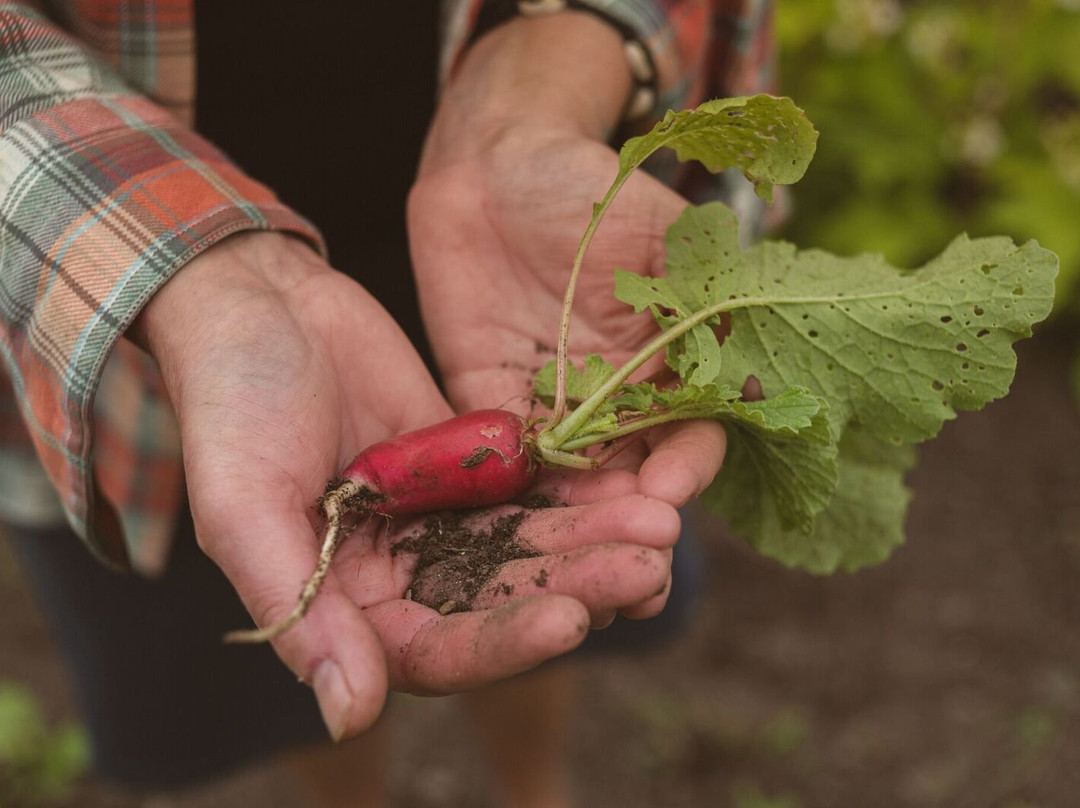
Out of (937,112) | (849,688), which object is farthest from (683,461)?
(937,112)

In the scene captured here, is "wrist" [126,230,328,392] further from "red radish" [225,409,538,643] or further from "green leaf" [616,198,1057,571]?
"green leaf" [616,198,1057,571]

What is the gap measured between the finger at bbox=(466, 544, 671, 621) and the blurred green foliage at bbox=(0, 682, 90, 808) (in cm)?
326

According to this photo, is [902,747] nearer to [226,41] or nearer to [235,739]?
[235,739]

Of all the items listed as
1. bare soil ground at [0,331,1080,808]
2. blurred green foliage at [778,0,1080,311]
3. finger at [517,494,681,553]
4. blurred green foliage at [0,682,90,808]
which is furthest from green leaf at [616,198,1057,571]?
blurred green foliage at [0,682,90,808]

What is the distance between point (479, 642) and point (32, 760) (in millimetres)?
3502

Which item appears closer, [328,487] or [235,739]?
[328,487]

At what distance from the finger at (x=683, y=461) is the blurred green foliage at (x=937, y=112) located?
311 centimetres

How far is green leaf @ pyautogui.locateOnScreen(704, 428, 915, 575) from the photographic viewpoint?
2.49 metres

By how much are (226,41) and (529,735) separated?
267 cm

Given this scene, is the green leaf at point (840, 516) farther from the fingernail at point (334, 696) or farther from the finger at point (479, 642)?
the fingernail at point (334, 696)

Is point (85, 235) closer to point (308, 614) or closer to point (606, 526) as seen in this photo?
point (308, 614)

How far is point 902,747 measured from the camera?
4.19 metres

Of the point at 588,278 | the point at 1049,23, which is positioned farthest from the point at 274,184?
the point at 1049,23

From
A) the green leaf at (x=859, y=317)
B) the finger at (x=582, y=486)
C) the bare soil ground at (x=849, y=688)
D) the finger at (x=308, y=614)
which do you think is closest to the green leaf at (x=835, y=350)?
the green leaf at (x=859, y=317)
